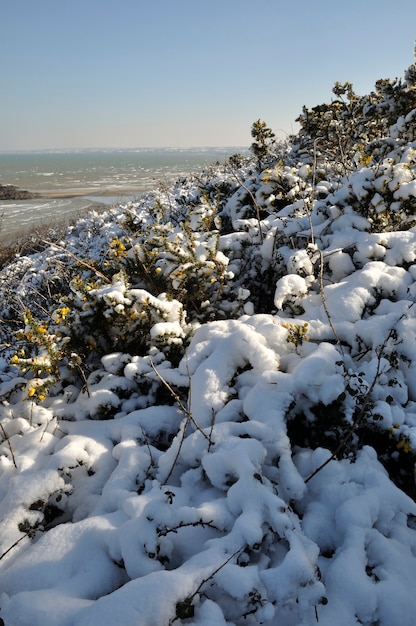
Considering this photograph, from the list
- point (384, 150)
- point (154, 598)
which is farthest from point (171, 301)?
point (384, 150)

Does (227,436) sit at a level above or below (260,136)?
below

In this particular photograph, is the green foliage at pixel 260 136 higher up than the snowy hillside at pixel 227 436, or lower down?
higher up

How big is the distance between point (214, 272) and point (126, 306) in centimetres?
96

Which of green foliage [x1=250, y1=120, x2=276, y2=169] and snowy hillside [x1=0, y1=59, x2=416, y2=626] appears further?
green foliage [x1=250, y1=120, x2=276, y2=169]

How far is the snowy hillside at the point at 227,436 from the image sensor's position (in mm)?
1426

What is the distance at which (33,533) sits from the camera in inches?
74.8

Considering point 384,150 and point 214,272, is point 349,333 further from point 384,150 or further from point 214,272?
point 384,150

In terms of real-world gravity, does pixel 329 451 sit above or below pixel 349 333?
below

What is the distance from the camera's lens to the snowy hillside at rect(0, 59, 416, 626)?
4.68ft

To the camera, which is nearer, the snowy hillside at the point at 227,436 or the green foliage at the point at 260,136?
the snowy hillside at the point at 227,436

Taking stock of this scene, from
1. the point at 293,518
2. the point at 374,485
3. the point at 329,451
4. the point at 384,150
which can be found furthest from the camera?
the point at 384,150

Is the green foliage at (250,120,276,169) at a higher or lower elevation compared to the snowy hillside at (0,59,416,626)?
higher

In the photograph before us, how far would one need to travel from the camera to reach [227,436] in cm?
207

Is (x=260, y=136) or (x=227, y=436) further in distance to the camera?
(x=260, y=136)
